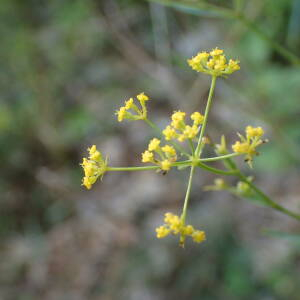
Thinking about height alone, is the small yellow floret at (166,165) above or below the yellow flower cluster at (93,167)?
below

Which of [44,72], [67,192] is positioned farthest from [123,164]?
[44,72]

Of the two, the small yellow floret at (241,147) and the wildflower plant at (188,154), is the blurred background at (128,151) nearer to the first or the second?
the wildflower plant at (188,154)

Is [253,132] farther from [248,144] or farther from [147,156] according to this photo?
[147,156]

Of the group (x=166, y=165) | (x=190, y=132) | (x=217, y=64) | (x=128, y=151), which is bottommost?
(x=166, y=165)

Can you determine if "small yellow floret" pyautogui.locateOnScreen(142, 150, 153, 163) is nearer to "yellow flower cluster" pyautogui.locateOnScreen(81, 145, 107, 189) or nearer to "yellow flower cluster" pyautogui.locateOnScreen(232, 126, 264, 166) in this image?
"yellow flower cluster" pyautogui.locateOnScreen(81, 145, 107, 189)

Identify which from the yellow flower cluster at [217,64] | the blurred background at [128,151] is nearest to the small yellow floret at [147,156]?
the yellow flower cluster at [217,64]

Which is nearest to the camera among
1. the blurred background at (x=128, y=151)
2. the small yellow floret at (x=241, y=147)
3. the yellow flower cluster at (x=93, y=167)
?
the small yellow floret at (x=241, y=147)

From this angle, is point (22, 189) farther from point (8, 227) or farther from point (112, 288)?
point (112, 288)

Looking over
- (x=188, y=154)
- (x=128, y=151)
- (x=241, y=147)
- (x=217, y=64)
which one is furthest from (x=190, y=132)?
(x=128, y=151)

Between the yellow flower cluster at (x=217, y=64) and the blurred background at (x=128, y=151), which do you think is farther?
the blurred background at (x=128, y=151)
